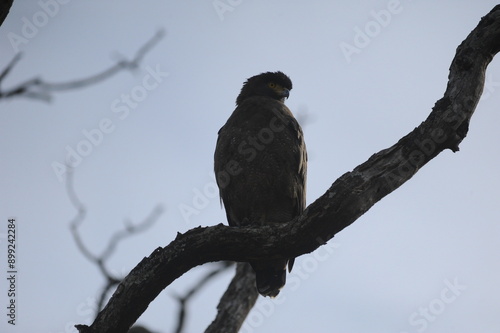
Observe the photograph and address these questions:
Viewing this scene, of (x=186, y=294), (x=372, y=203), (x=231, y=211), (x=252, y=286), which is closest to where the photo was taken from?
(x=372, y=203)

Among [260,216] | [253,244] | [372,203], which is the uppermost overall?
[260,216]

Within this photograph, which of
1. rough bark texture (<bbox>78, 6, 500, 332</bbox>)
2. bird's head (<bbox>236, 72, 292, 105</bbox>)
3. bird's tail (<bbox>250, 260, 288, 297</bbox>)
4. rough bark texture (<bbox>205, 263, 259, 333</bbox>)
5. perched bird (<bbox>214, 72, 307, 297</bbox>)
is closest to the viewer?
rough bark texture (<bbox>78, 6, 500, 332</bbox>)

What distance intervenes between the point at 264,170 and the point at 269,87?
174cm

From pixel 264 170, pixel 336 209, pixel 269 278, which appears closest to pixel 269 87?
pixel 264 170

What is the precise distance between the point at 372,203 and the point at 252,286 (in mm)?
3399

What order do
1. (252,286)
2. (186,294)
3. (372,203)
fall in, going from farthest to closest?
(252,286) < (186,294) < (372,203)

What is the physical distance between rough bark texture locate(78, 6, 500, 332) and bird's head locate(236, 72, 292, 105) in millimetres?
3431

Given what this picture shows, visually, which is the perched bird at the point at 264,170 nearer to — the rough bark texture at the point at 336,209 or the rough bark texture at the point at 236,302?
the rough bark texture at the point at 236,302

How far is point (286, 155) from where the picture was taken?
20.2ft

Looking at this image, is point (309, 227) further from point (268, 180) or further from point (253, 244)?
point (268, 180)

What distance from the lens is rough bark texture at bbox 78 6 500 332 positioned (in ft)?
13.1

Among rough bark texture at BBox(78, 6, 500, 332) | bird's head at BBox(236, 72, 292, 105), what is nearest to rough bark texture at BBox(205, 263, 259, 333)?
bird's head at BBox(236, 72, 292, 105)

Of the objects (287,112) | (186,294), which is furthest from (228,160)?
(186,294)

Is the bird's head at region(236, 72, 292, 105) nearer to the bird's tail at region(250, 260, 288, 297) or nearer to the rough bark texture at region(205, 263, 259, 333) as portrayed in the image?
the rough bark texture at region(205, 263, 259, 333)
